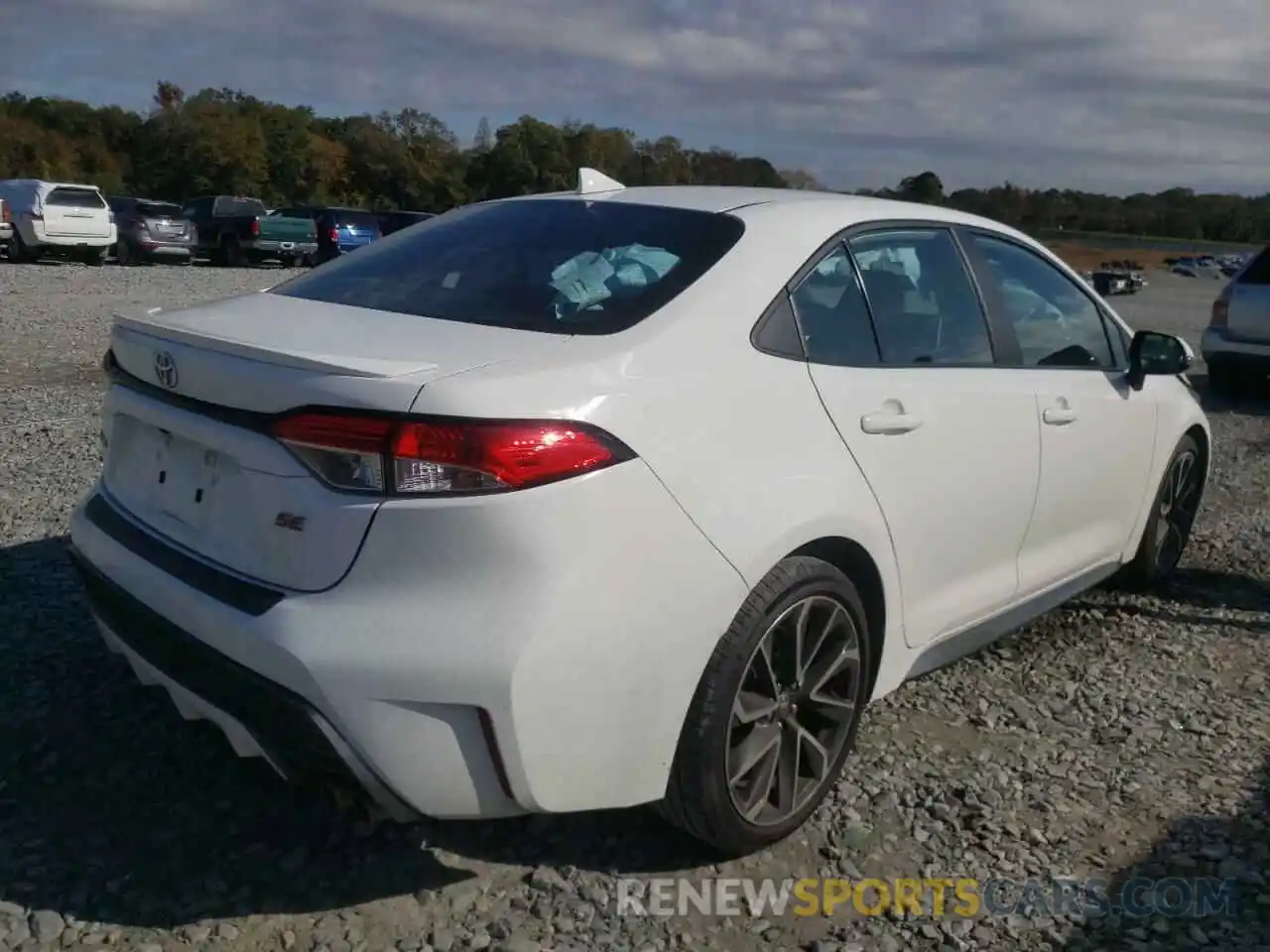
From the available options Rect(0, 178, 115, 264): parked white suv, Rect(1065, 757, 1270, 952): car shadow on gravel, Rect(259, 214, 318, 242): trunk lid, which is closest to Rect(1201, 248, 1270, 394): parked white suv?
Rect(1065, 757, 1270, 952): car shadow on gravel

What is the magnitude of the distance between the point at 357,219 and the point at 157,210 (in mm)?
4689

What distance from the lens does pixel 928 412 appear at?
10.7 feet

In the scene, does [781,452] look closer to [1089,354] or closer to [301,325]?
[301,325]

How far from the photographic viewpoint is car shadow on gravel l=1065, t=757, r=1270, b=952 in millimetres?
2768

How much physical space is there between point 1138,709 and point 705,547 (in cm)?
218

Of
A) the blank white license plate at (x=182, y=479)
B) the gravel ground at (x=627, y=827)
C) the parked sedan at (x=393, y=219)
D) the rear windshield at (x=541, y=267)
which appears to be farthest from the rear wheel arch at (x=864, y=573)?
the parked sedan at (x=393, y=219)

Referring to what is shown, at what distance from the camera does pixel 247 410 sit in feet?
8.22

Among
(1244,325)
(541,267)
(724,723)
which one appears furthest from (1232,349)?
(724,723)

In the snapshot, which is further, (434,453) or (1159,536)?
(1159,536)

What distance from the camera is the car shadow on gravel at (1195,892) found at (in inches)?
109

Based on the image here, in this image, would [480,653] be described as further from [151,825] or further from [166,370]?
[151,825]

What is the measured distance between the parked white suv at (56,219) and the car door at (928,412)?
2306 centimetres

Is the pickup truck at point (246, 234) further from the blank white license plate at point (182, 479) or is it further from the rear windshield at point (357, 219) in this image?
the blank white license plate at point (182, 479)

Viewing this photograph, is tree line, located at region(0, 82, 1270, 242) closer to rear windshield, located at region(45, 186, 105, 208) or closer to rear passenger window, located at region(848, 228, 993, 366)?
rear windshield, located at region(45, 186, 105, 208)
